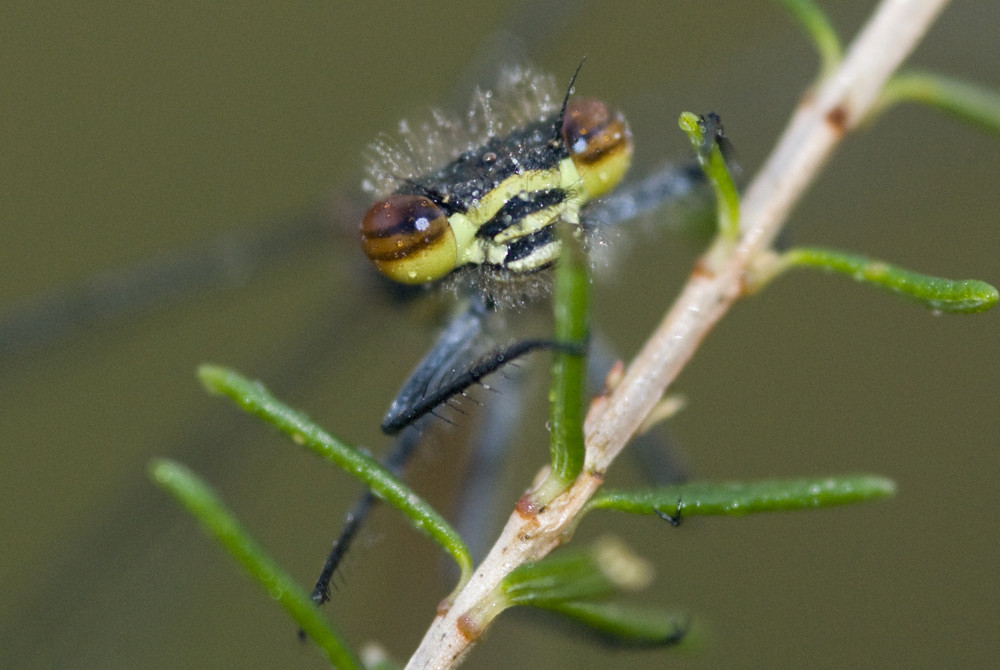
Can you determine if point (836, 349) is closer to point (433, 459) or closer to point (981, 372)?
point (981, 372)

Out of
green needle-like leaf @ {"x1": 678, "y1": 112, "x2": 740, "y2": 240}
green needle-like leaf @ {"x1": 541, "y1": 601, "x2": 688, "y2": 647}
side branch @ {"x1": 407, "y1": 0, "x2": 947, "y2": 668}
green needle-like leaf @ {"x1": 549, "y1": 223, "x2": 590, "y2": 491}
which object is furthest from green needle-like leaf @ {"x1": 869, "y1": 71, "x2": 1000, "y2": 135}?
green needle-like leaf @ {"x1": 541, "y1": 601, "x2": 688, "y2": 647}

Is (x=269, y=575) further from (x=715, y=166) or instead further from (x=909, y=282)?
(x=909, y=282)

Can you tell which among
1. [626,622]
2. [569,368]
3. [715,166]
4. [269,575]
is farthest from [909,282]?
[269,575]

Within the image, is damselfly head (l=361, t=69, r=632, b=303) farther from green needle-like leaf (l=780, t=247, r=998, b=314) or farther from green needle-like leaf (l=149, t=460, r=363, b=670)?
green needle-like leaf (l=149, t=460, r=363, b=670)

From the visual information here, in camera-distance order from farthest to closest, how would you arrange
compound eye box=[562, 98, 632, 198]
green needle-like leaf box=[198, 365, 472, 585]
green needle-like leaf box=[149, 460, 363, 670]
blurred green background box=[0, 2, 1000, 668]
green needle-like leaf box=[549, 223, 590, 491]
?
blurred green background box=[0, 2, 1000, 668]
compound eye box=[562, 98, 632, 198]
green needle-like leaf box=[198, 365, 472, 585]
green needle-like leaf box=[149, 460, 363, 670]
green needle-like leaf box=[549, 223, 590, 491]

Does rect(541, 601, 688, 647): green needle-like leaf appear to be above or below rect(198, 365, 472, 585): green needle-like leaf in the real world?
below

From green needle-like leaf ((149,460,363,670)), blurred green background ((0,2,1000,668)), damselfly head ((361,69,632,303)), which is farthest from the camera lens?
blurred green background ((0,2,1000,668))
